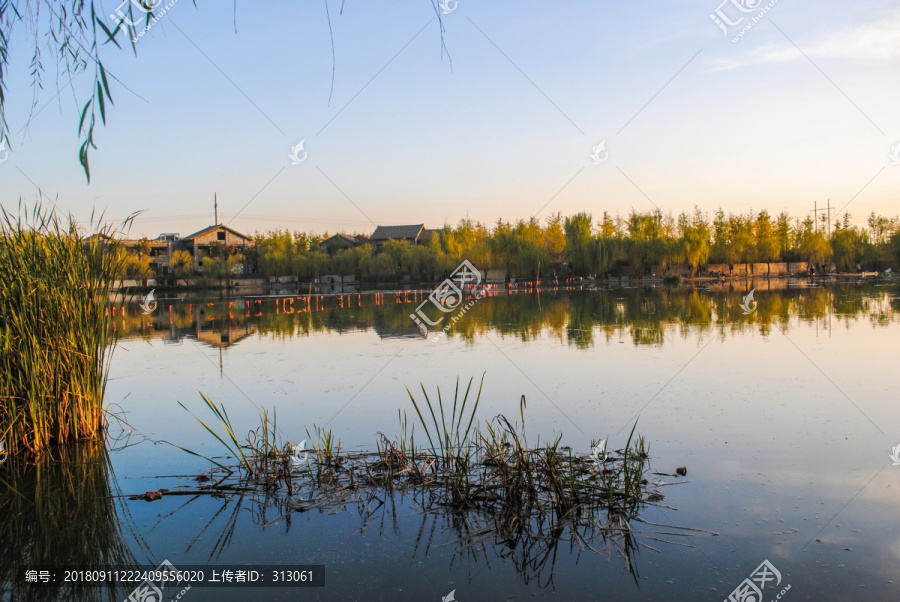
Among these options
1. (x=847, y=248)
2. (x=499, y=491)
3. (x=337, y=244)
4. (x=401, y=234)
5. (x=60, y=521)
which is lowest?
(x=60, y=521)

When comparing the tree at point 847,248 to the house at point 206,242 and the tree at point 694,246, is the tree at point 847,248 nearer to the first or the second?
the tree at point 694,246

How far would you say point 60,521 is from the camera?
14.9 feet

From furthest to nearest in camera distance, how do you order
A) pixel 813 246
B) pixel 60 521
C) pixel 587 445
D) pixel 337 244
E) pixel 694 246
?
pixel 337 244 → pixel 813 246 → pixel 694 246 → pixel 587 445 → pixel 60 521

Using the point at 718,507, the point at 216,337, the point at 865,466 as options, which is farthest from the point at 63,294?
the point at 216,337

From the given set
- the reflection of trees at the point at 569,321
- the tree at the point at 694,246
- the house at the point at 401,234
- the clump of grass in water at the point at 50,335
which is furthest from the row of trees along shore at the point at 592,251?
the clump of grass in water at the point at 50,335

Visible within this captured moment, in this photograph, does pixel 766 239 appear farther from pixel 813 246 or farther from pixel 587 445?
pixel 587 445

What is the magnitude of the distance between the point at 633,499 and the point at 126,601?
9.90 feet

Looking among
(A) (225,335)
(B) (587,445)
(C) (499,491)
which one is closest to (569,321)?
(A) (225,335)

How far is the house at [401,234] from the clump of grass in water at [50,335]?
6404 cm

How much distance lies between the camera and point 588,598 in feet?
10.9

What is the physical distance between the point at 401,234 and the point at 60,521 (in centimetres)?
6870

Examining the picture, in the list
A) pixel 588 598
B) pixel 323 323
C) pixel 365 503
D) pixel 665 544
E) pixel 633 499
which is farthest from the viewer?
pixel 323 323

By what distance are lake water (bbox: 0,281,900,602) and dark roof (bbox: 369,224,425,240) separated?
58448mm

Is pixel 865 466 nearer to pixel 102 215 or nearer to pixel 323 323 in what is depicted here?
pixel 102 215
